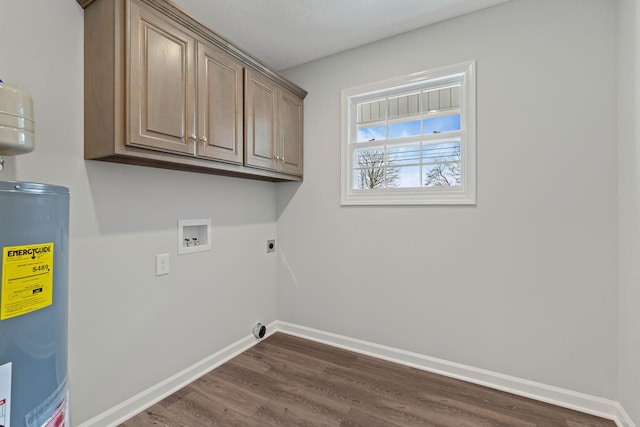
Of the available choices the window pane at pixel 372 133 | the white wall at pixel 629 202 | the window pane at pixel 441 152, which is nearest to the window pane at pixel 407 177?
the window pane at pixel 441 152

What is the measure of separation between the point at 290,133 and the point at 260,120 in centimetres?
41

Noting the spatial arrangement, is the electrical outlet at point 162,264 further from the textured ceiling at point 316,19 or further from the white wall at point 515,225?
the textured ceiling at point 316,19

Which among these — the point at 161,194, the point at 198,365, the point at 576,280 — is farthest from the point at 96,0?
the point at 576,280

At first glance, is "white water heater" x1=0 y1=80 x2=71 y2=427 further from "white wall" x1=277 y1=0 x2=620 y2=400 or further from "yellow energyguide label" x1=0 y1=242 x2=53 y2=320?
"white wall" x1=277 y1=0 x2=620 y2=400

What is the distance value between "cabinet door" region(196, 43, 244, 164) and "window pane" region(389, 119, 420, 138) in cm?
127

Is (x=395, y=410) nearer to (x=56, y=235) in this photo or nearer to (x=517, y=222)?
(x=517, y=222)

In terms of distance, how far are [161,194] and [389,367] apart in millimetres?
2143

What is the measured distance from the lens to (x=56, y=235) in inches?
38.7

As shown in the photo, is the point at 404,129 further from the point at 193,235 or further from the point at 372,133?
the point at 193,235

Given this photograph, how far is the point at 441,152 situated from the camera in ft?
7.56

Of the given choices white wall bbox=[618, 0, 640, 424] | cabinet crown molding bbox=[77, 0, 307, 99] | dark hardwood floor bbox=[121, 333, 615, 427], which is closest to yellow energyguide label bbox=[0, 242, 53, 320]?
dark hardwood floor bbox=[121, 333, 615, 427]

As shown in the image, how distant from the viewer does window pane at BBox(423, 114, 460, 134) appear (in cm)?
226

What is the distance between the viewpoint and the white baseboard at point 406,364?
5.64ft

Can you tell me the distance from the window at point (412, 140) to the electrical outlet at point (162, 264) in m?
1.49
